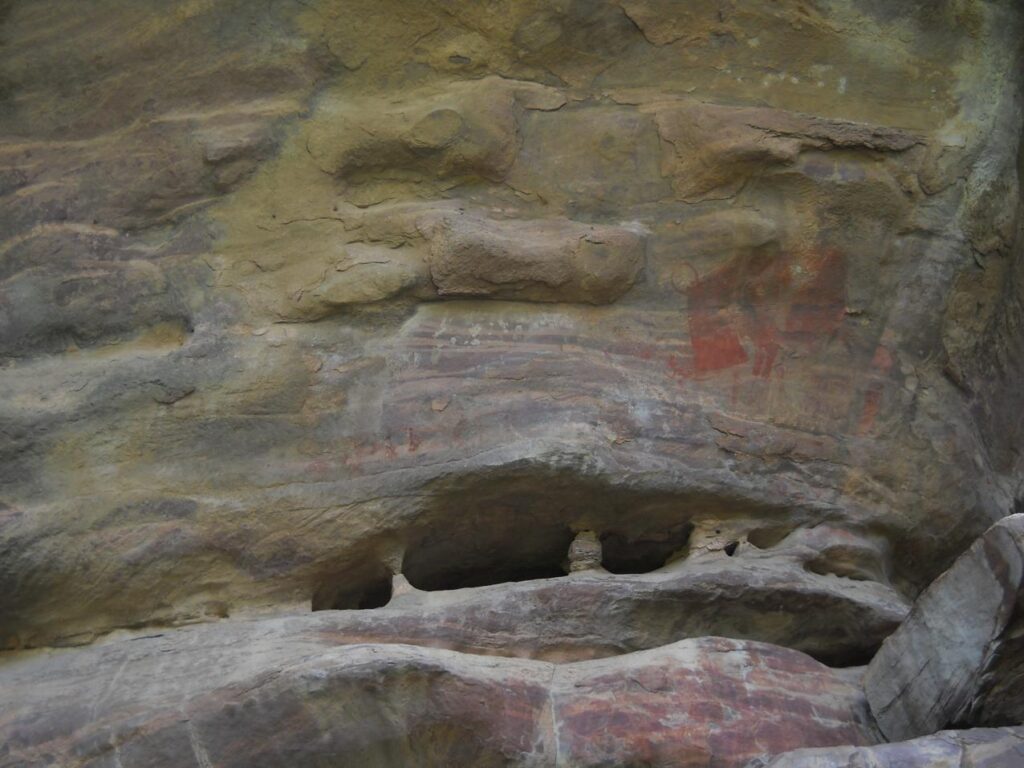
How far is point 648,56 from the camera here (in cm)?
436

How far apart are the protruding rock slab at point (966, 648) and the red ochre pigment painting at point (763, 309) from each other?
959 millimetres

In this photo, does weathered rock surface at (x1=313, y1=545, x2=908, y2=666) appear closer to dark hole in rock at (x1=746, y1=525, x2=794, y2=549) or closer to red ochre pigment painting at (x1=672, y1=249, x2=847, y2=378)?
dark hole in rock at (x1=746, y1=525, x2=794, y2=549)

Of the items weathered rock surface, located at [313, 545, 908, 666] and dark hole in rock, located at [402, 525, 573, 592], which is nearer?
weathered rock surface, located at [313, 545, 908, 666]

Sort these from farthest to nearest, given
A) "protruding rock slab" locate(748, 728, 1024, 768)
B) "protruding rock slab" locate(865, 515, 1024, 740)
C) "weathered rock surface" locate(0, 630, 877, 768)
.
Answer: "weathered rock surface" locate(0, 630, 877, 768)
"protruding rock slab" locate(865, 515, 1024, 740)
"protruding rock slab" locate(748, 728, 1024, 768)

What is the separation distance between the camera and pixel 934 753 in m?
3.14

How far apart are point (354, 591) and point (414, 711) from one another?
689 mm

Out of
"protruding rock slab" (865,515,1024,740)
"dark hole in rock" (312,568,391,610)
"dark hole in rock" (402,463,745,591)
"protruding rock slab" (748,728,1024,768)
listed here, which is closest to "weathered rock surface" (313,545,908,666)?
"dark hole in rock" (312,568,391,610)

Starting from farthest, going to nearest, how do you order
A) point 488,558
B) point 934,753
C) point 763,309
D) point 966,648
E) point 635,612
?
1. point 763,309
2. point 488,558
3. point 635,612
4. point 966,648
5. point 934,753

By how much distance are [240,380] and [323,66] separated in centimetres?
92

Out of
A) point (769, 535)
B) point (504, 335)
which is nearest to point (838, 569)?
point (769, 535)

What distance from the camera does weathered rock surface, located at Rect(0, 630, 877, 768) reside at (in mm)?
3395

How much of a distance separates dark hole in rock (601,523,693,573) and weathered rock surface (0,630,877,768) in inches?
21.5

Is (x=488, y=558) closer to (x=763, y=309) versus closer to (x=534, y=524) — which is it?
(x=534, y=524)

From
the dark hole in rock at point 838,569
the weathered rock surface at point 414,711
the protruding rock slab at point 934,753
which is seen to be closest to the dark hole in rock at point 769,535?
the dark hole in rock at point 838,569
